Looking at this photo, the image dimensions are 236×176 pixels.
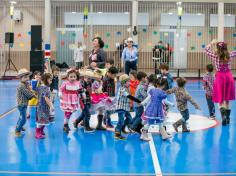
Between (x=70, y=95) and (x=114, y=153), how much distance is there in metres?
1.88

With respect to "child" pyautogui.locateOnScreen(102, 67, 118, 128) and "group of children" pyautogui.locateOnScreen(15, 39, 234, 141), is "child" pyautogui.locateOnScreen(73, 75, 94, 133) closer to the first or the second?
"group of children" pyautogui.locateOnScreen(15, 39, 234, 141)

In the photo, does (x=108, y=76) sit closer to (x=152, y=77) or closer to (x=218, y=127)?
(x=152, y=77)

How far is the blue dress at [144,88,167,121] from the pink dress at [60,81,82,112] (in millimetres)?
1426

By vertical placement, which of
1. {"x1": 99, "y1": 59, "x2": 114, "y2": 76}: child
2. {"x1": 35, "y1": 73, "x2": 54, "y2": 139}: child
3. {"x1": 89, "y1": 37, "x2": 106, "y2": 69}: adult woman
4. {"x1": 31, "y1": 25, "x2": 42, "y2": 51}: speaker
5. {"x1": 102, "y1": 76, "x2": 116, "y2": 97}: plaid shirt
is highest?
{"x1": 31, "y1": 25, "x2": 42, "y2": 51}: speaker

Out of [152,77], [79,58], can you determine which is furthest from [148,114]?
[79,58]

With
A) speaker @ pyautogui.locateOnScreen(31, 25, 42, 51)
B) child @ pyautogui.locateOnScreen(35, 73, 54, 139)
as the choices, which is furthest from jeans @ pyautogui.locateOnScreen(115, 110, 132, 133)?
speaker @ pyautogui.locateOnScreen(31, 25, 42, 51)

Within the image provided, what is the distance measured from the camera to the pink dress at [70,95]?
8086mm

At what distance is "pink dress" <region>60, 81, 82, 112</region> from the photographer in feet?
26.5

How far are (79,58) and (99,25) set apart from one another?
2533 mm

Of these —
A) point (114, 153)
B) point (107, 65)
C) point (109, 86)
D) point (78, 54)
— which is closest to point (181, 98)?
point (109, 86)

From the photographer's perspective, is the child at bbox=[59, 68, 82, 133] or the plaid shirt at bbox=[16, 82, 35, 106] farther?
the child at bbox=[59, 68, 82, 133]

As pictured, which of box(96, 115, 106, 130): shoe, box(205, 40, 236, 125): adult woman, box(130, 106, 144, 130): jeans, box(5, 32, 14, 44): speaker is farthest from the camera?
box(5, 32, 14, 44): speaker

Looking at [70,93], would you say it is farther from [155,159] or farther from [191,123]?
[191,123]

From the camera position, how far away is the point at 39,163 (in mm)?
6000
